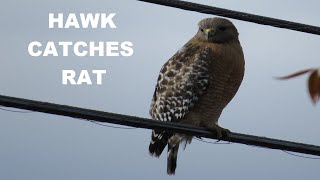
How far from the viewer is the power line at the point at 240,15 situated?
23.1 feet

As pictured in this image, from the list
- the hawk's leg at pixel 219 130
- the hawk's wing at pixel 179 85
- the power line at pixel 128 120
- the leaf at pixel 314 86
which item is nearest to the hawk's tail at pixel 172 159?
the hawk's wing at pixel 179 85

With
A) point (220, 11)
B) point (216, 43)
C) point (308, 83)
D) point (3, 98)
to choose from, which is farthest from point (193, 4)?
point (308, 83)

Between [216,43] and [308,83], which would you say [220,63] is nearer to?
[216,43]

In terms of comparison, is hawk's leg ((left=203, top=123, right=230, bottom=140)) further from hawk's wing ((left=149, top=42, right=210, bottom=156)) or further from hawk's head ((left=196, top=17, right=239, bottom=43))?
hawk's head ((left=196, top=17, right=239, bottom=43))

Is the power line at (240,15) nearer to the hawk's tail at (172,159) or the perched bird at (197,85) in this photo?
the perched bird at (197,85)

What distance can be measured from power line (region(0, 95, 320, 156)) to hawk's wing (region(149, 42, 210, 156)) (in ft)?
8.34

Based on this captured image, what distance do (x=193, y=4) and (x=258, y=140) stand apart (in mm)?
1388

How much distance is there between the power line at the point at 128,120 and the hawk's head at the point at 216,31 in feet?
10.4

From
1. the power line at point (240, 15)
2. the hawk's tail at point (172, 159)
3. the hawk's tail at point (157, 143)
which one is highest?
the power line at point (240, 15)

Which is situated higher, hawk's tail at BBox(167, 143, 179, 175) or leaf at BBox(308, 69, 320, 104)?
leaf at BBox(308, 69, 320, 104)

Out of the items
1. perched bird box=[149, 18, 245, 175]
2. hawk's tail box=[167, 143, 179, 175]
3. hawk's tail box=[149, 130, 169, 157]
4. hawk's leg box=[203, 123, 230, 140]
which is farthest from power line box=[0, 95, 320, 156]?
hawk's tail box=[167, 143, 179, 175]

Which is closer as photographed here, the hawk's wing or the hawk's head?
the hawk's wing

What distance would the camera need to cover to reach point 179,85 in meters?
9.50

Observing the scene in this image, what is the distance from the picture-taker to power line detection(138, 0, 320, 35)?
23.1 ft
